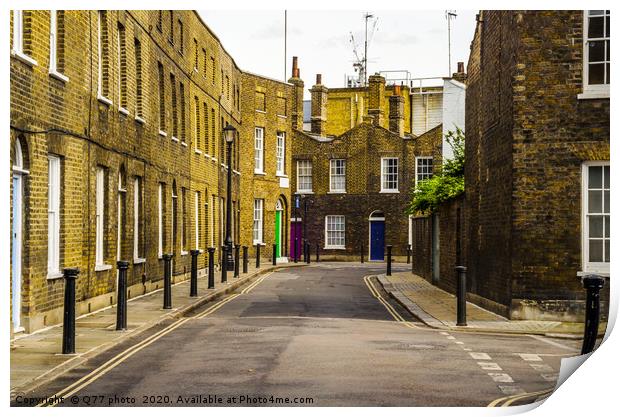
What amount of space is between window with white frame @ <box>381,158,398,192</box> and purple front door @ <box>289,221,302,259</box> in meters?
4.34

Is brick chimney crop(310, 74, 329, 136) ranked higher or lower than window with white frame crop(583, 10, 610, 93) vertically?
higher

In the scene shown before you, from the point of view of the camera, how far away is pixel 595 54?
16.0 m

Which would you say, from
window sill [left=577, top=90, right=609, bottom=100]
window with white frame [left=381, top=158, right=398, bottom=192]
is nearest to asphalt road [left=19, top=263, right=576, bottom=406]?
window sill [left=577, top=90, right=609, bottom=100]

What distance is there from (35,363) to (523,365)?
524 centimetres

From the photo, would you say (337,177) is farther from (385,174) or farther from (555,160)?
(555,160)

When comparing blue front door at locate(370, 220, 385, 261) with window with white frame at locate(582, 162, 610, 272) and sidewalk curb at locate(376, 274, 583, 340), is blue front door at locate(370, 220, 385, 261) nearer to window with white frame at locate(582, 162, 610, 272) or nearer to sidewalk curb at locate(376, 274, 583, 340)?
sidewalk curb at locate(376, 274, 583, 340)

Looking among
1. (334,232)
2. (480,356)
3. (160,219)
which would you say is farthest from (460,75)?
(480,356)

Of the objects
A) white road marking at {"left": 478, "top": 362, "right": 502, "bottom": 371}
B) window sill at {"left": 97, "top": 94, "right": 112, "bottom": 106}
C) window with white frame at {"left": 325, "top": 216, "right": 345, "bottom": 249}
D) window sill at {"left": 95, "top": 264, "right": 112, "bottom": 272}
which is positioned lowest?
white road marking at {"left": 478, "top": 362, "right": 502, "bottom": 371}

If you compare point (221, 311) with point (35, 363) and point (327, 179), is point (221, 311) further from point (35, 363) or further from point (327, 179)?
point (327, 179)

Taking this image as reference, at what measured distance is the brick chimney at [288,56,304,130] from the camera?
4716 cm

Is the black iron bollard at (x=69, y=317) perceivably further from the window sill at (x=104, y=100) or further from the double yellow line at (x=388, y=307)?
the window sill at (x=104, y=100)

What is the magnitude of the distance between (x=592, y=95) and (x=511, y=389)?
24.6 feet

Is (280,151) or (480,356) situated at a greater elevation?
(280,151)

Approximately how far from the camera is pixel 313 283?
2755 cm
